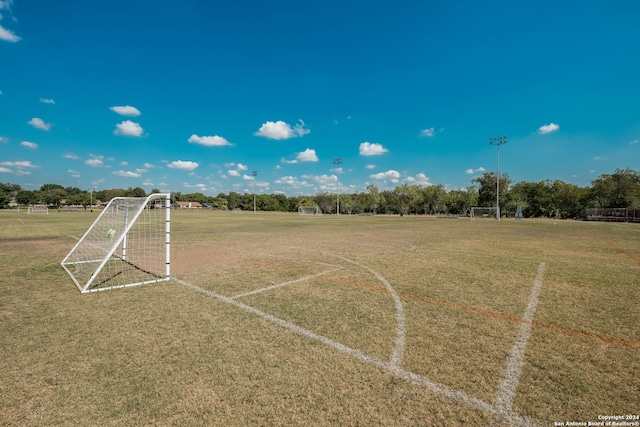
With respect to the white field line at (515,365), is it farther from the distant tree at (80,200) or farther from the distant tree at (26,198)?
the distant tree at (26,198)

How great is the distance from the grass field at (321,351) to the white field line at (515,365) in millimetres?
18

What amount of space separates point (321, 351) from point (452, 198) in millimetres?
88553

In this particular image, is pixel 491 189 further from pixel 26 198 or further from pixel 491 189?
pixel 26 198

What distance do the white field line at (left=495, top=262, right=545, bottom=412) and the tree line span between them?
195 ft

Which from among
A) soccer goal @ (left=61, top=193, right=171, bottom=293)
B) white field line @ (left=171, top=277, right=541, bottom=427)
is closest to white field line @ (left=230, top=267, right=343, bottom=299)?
white field line @ (left=171, top=277, right=541, bottom=427)

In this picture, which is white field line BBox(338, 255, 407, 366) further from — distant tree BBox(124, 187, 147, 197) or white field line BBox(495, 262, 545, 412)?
distant tree BBox(124, 187, 147, 197)

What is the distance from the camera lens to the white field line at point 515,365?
2.61m

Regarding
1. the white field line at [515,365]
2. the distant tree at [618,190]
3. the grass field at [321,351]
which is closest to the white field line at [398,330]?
the grass field at [321,351]

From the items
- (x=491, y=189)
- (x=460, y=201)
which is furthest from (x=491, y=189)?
(x=460, y=201)

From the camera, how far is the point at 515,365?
321 cm

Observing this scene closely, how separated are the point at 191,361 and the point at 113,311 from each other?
2606 millimetres

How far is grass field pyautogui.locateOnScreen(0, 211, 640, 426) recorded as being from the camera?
2520 millimetres

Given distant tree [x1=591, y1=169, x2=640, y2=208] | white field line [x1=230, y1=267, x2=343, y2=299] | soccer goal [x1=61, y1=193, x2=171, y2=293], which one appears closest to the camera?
white field line [x1=230, y1=267, x2=343, y2=299]

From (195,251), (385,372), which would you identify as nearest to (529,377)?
(385,372)
